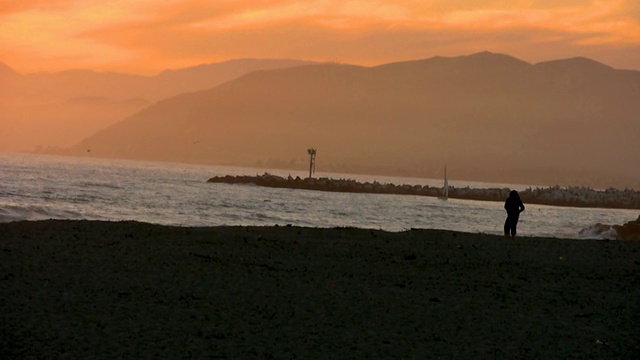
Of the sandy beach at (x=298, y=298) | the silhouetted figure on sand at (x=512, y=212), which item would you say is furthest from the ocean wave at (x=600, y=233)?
the sandy beach at (x=298, y=298)

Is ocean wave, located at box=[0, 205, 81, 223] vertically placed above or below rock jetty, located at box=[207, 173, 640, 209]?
below

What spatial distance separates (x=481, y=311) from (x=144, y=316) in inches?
189

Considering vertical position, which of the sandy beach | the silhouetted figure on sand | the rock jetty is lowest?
the sandy beach

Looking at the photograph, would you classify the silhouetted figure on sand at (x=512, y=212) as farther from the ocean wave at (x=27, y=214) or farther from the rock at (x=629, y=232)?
the ocean wave at (x=27, y=214)

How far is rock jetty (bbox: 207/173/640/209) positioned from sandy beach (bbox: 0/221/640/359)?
91.0 m

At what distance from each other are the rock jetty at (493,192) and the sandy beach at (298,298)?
3581 inches

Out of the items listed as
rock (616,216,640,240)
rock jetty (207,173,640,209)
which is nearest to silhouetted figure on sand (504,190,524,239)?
rock (616,216,640,240)

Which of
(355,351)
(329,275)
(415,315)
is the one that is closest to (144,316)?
(355,351)

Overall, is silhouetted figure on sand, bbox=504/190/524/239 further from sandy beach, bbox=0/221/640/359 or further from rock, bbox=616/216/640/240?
rock, bbox=616/216/640/240

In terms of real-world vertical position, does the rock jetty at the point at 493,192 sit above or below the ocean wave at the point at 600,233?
above

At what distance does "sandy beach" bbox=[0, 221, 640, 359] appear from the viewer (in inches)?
427

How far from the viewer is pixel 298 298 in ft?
44.5

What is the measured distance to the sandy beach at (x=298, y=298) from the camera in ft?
35.6

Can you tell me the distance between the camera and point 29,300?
1227 cm
